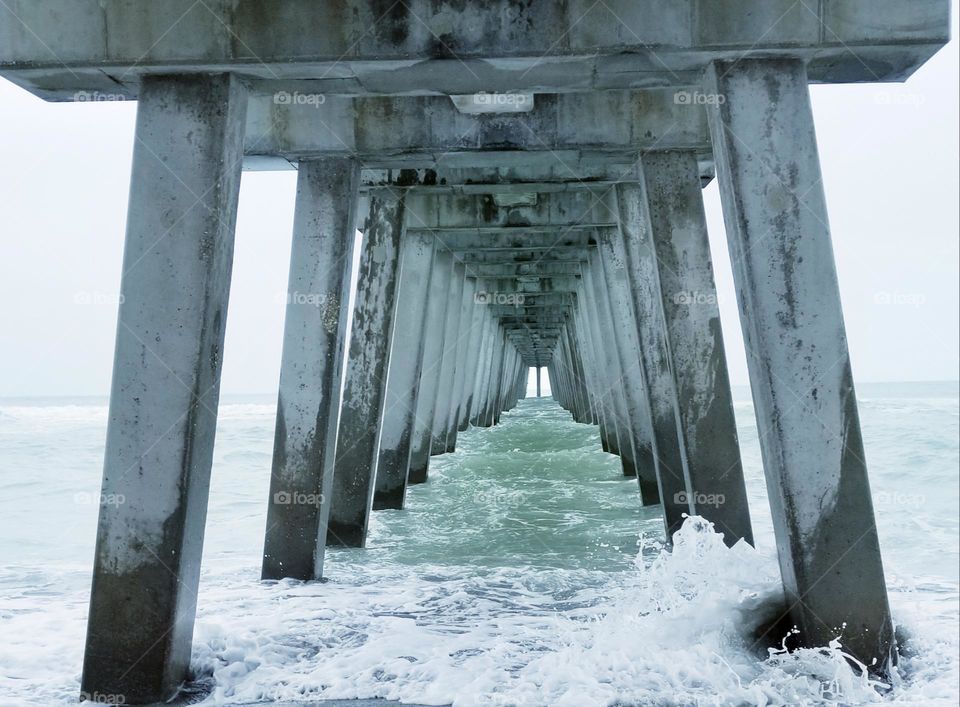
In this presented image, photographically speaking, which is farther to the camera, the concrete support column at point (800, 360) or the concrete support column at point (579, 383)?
the concrete support column at point (579, 383)

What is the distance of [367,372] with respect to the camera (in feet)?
36.1

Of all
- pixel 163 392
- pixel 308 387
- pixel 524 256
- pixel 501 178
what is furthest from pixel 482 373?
pixel 163 392

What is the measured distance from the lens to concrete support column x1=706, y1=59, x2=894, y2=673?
212 inches

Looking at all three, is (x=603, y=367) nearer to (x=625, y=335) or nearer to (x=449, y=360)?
(x=449, y=360)

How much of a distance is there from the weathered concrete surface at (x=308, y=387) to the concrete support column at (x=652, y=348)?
399cm

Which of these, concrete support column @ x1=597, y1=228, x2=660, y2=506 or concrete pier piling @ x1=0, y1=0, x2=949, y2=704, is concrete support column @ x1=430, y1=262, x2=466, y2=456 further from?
concrete pier piling @ x1=0, y1=0, x2=949, y2=704

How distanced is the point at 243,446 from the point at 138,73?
82.8ft

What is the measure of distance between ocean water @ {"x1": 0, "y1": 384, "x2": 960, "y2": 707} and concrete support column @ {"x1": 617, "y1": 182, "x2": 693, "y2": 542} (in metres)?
0.82

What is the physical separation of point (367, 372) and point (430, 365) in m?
6.71

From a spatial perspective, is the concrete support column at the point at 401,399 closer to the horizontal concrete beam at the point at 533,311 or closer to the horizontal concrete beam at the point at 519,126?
the horizontal concrete beam at the point at 519,126

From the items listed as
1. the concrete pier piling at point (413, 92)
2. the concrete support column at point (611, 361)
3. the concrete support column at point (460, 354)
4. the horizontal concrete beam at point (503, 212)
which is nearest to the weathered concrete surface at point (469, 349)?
the concrete support column at point (460, 354)

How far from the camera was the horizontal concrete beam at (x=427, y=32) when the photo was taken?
551 cm

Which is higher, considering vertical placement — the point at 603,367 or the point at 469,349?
the point at 469,349

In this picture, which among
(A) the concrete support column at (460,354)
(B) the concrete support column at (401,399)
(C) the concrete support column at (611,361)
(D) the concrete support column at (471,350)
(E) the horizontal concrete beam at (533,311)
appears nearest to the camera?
(B) the concrete support column at (401,399)
